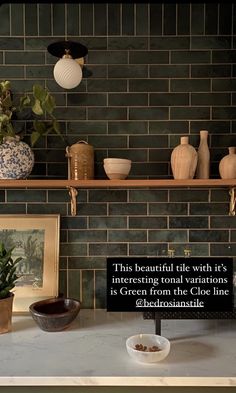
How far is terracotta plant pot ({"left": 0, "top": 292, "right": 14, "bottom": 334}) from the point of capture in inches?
48.8

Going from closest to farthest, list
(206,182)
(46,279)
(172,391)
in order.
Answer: (172,391) < (206,182) < (46,279)

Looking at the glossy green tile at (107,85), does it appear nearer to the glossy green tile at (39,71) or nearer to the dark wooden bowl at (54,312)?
the glossy green tile at (39,71)

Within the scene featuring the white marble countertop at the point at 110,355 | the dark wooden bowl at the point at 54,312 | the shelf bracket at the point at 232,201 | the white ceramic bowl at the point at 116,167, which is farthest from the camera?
the shelf bracket at the point at 232,201

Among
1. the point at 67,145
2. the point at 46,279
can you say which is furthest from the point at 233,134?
the point at 46,279

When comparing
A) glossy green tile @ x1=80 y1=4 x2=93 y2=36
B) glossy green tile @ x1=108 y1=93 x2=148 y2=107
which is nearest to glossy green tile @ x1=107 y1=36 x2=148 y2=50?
glossy green tile @ x1=80 y1=4 x2=93 y2=36

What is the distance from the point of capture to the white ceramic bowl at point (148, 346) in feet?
3.34

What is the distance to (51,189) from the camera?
5.03ft

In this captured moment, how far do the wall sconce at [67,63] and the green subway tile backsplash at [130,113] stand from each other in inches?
5.7

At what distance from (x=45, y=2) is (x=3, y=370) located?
1.58 metres

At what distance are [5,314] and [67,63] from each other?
1067 mm

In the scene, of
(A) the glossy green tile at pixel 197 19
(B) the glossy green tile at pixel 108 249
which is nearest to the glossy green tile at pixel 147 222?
(B) the glossy green tile at pixel 108 249

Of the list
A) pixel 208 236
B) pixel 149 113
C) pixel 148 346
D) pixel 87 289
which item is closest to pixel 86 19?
pixel 149 113

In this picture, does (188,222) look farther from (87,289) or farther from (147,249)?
(87,289)

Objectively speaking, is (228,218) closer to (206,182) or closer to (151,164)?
(206,182)
